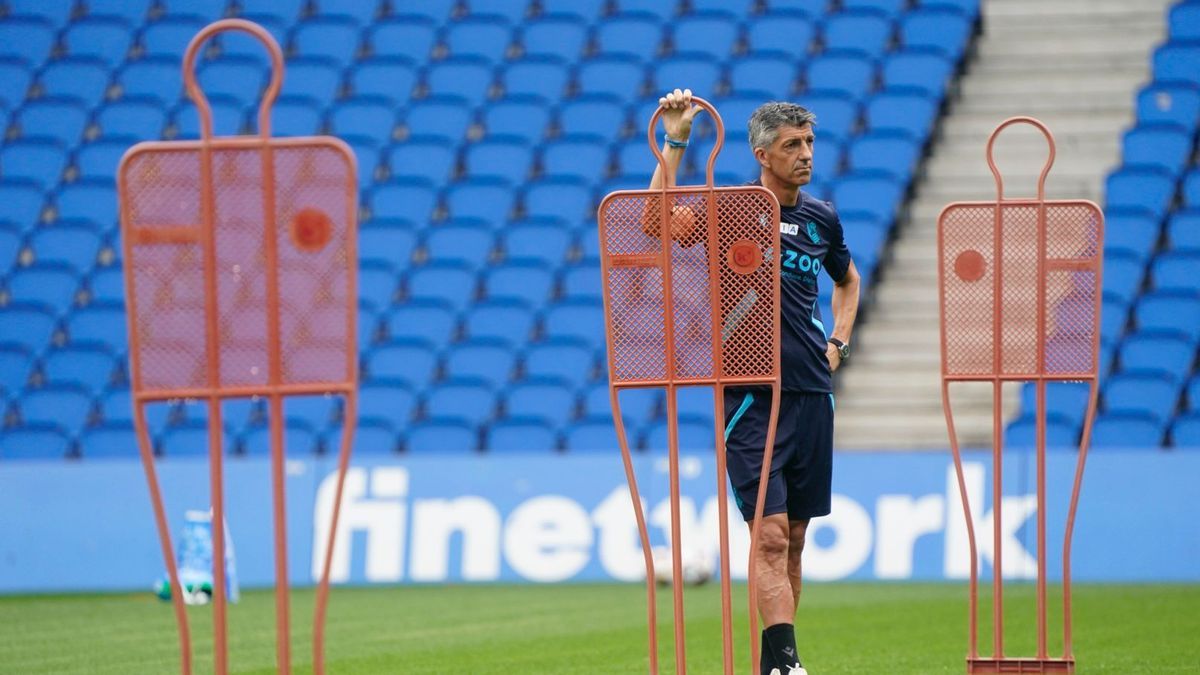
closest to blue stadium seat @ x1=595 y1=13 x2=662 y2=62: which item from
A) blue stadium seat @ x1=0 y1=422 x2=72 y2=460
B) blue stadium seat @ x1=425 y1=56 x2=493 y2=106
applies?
blue stadium seat @ x1=425 y1=56 x2=493 y2=106

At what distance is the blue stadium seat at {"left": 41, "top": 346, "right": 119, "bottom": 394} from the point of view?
48.2 ft

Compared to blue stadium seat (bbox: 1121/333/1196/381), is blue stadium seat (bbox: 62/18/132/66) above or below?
above

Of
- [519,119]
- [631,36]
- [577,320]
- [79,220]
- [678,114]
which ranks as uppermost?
[631,36]

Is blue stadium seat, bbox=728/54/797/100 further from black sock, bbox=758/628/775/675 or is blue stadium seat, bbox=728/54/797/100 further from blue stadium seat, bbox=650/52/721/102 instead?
black sock, bbox=758/628/775/675

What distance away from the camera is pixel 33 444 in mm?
14258

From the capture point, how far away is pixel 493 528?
12.2 metres

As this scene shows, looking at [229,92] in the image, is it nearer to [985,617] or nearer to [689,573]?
[689,573]

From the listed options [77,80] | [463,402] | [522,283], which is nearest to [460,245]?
[522,283]

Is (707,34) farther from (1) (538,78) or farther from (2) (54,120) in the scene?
(2) (54,120)

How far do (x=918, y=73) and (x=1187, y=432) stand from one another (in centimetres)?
495

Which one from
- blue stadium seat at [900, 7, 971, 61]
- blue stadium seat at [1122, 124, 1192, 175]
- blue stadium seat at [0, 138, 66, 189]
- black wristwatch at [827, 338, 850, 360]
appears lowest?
black wristwatch at [827, 338, 850, 360]

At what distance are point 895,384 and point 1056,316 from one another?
741cm

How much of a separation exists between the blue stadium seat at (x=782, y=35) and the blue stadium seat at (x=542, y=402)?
462 cm

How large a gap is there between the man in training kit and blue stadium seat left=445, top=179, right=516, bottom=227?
9.62 meters
